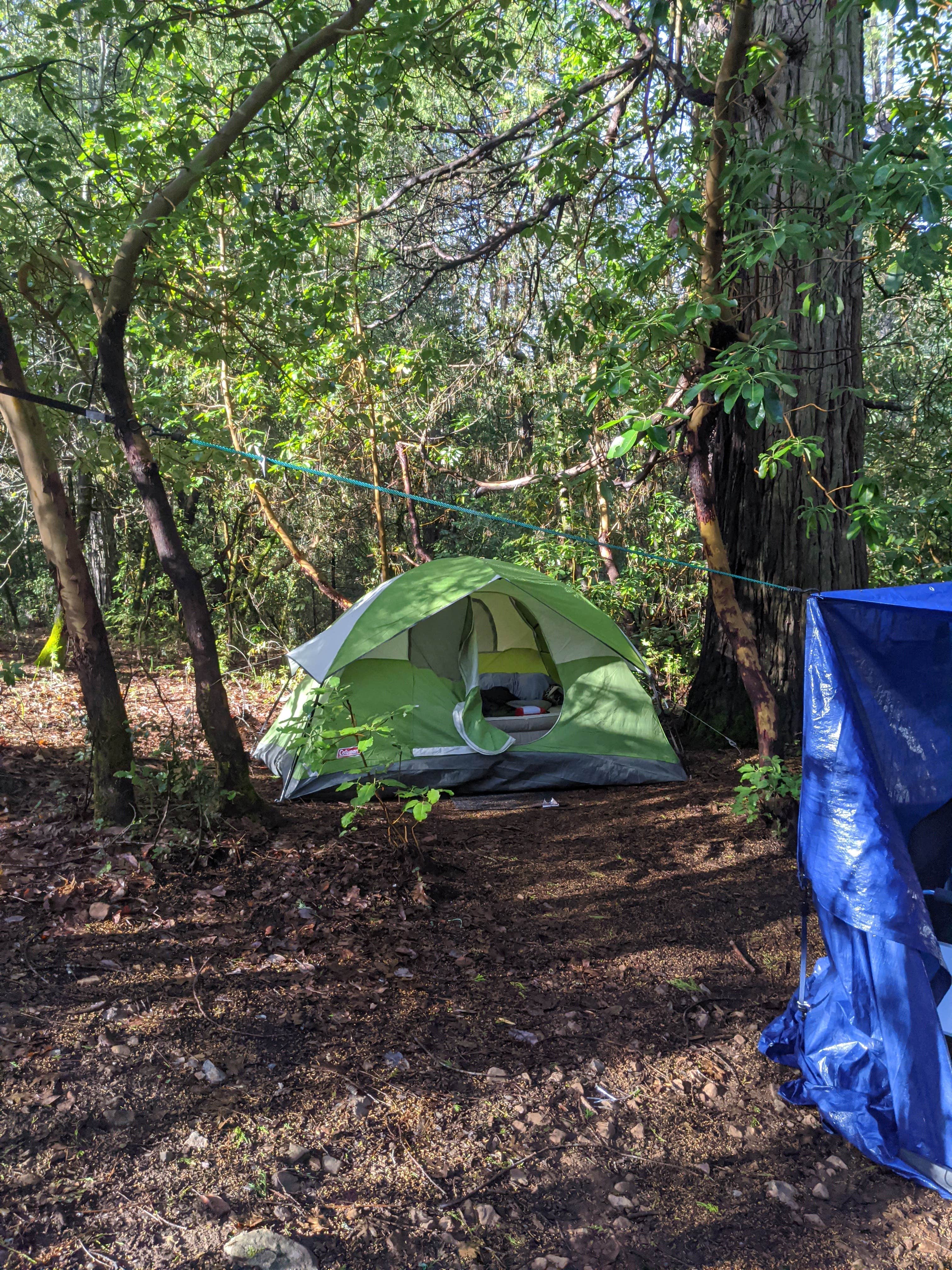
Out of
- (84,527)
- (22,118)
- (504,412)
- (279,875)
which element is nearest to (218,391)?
(84,527)

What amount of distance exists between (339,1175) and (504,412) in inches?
427

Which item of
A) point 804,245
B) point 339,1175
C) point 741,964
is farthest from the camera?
point 741,964

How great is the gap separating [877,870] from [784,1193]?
2.89 ft

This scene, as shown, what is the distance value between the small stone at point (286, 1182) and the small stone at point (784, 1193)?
1229mm

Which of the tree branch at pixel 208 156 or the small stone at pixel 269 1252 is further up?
the tree branch at pixel 208 156

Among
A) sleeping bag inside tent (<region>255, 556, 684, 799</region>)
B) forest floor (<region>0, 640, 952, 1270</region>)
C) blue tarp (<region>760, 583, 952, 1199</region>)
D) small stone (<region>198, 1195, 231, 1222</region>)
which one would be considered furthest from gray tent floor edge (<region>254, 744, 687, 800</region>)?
small stone (<region>198, 1195, 231, 1222</region>)

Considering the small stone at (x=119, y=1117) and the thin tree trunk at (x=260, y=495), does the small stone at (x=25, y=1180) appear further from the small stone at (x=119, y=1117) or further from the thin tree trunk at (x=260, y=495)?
the thin tree trunk at (x=260, y=495)

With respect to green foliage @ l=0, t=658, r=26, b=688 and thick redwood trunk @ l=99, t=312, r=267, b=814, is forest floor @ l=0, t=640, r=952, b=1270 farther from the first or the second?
green foliage @ l=0, t=658, r=26, b=688

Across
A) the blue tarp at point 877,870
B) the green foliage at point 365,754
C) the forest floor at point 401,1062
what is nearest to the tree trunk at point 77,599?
the forest floor at point 401,1062

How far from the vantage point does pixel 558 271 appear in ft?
27.3

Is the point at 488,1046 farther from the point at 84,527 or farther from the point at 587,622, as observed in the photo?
the point at 84,527

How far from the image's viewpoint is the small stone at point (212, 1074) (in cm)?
249

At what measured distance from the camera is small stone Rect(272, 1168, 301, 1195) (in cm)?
212

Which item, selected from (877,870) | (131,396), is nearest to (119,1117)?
(877,870)
